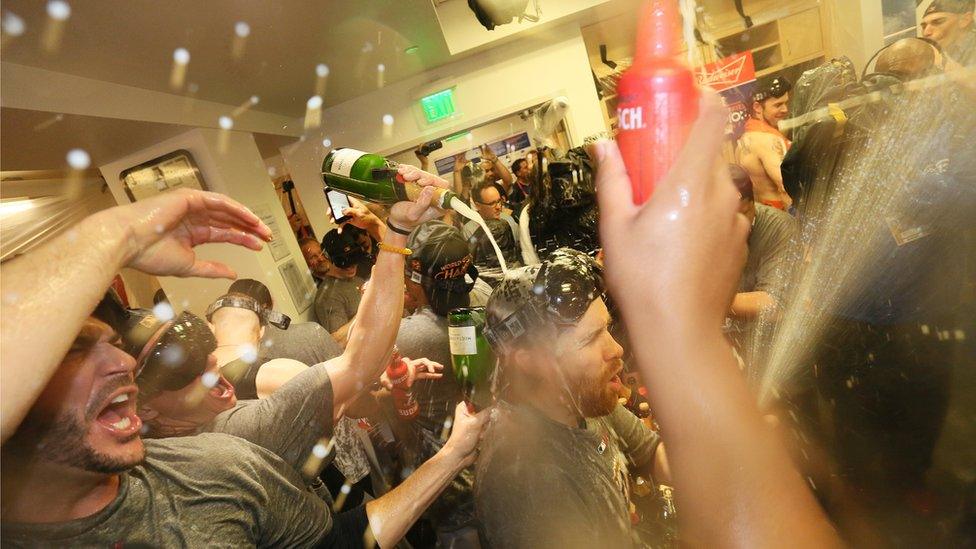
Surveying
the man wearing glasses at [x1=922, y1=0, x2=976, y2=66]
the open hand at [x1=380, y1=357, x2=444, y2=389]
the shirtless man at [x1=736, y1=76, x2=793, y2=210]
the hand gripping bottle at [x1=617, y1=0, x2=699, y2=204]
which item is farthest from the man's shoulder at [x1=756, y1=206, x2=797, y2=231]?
the hand gripping bottle at [x1=617, y1=0, x2=699, y2=204]

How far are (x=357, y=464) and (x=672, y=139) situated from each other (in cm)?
327

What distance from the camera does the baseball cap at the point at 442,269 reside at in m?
2.76

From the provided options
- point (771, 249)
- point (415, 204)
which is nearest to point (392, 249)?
point (415, 204)

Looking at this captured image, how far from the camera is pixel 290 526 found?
1.59 meters

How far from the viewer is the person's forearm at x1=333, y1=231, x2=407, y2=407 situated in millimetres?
2018

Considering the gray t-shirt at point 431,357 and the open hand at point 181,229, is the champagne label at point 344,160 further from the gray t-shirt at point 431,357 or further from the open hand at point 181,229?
the gray t-shirt at point 431,357

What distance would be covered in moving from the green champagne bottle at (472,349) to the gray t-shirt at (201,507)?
2.76ft

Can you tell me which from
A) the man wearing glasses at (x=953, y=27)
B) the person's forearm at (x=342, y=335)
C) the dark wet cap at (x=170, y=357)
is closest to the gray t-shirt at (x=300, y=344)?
the person's forearm at (x=342, y=335)

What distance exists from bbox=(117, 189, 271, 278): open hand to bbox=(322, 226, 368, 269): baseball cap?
3308mm

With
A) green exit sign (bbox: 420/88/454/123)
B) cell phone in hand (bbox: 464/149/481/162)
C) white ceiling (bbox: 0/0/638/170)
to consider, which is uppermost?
white ceiling (bbox: 0/0/638/170)

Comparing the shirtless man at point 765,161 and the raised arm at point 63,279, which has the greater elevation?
the raised arm at point 63,279

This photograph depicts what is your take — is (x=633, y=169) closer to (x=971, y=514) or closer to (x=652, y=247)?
(x=652, y=247)

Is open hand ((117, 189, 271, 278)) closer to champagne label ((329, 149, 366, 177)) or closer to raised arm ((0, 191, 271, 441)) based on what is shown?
raised arm ((0, 191, 271, 441))

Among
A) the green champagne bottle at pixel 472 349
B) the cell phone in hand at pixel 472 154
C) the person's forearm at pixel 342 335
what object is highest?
the cell phone in hand at pixel 472 154
